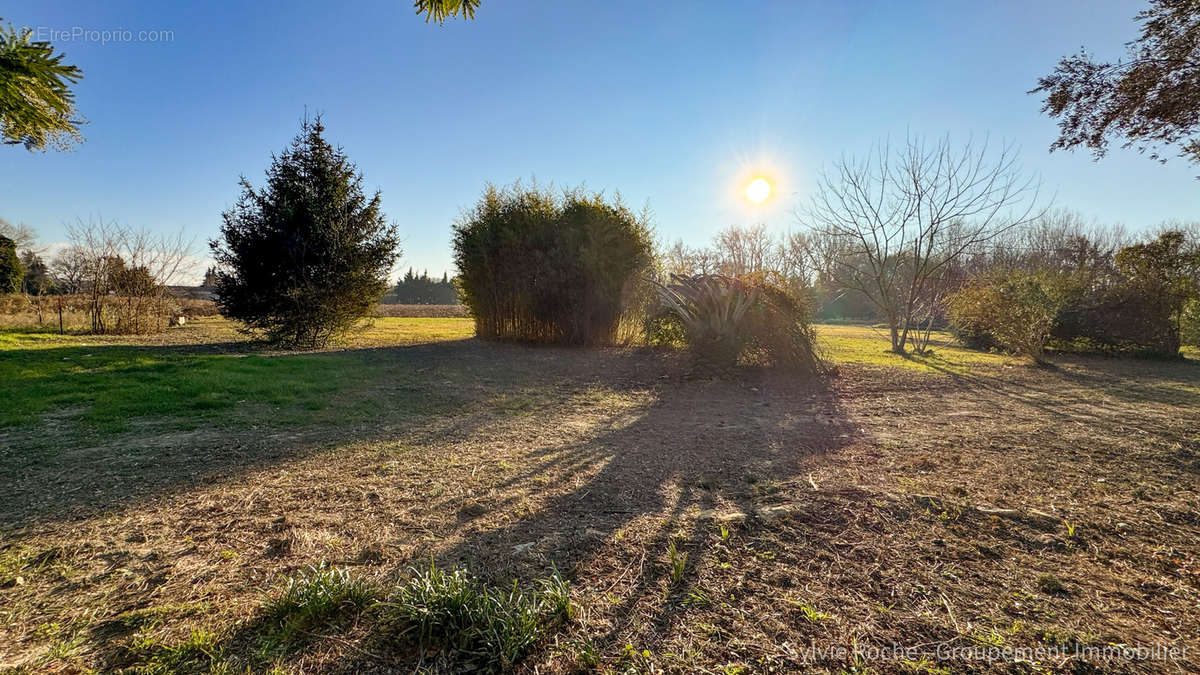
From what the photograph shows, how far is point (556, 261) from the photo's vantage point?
37.3ft

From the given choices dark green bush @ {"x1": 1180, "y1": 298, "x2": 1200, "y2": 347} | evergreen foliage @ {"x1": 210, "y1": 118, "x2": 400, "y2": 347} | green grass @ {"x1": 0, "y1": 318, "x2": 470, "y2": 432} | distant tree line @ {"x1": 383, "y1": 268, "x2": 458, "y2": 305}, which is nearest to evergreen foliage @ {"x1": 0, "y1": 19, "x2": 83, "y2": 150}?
green grass @ {"x1": 0, "y1": 318, "x2": 470, "y2": 432}

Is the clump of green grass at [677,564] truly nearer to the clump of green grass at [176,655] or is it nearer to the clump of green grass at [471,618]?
the clump of green grass at [471,618]

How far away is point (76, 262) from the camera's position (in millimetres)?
12930

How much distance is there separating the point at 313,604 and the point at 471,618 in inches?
23.2

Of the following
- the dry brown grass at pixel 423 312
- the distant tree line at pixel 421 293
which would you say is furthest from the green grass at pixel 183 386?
the distant tree line at pixel 421 293

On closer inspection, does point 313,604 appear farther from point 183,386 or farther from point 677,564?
point 183,386

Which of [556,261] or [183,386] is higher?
[556,261]

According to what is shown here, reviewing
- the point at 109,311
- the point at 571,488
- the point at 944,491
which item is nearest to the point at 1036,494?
the point at 944,491

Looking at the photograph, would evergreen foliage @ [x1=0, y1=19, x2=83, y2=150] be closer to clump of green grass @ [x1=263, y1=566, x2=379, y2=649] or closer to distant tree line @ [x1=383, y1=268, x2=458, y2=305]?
clump of green grass @ [x1=263, y1=566, x2=379, y2=649]

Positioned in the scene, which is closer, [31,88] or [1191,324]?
[31,88]

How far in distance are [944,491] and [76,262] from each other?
784 inches

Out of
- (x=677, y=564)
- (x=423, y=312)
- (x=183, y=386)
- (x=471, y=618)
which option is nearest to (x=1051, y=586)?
(x=677, y=564)

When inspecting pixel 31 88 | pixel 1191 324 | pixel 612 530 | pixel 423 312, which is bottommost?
pixel 612 530

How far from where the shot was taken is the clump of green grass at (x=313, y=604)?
1579 mm
